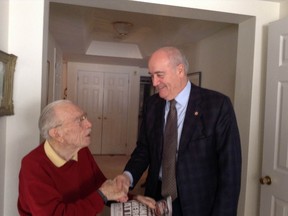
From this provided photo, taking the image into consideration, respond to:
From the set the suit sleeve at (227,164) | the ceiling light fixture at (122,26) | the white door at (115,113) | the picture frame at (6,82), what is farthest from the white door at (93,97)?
the suit sleeve at (227,164)

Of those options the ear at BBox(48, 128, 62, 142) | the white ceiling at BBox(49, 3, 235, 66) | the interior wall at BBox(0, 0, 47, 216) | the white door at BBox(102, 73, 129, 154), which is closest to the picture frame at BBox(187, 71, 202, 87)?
the white ceiling at BBox(49, 3, 235, 66)

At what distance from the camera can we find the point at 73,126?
1289 millimetres

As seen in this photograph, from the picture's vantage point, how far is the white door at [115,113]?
6.61 m

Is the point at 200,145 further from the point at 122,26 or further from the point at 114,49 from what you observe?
the point at 114,49

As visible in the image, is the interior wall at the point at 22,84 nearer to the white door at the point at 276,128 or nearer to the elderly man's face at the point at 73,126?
the elderly man's face at the point at 73,126

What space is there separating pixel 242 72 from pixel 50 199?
1.73 m

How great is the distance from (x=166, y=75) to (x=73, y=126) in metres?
0.52

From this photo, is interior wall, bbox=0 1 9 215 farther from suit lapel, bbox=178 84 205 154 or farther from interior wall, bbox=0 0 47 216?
suit lapel, bbox=178 84 205 154

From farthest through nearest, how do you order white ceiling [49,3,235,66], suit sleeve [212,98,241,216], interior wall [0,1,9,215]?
white ceiling [49,3,235,66]
interior wall [0,1,9,215]
suit sleeve [212,98,241,216]

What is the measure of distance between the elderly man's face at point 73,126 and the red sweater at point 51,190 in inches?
4.5

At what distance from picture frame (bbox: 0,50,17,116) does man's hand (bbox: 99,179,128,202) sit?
2.28ft

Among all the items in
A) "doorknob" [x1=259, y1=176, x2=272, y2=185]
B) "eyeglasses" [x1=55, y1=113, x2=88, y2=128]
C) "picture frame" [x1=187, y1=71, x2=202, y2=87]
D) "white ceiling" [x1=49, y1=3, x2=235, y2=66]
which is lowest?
"doorknob" [x1=259, y1=176, x2=272, y2=185]

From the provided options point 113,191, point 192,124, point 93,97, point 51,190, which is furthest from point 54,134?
point 93,97

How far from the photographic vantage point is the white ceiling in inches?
114
